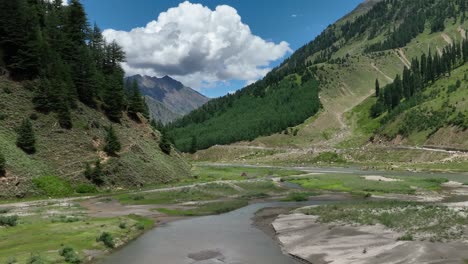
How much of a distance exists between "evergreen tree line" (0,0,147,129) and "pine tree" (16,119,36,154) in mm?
10890

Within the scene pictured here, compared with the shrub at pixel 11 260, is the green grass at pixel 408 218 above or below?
below

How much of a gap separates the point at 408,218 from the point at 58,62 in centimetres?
8811

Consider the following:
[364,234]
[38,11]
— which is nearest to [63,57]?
[38,11]

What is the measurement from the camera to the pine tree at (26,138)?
7788 centimetres

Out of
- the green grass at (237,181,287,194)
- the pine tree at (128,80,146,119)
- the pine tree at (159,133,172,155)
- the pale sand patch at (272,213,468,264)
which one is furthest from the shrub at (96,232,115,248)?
the pine tree at (128,80,146,119)

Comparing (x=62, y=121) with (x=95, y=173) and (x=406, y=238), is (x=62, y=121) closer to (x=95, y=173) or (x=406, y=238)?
(x=95, y=173)

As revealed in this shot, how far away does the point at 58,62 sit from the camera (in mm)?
100312

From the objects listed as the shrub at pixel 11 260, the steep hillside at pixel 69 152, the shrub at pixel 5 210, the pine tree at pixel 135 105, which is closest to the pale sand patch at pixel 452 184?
the steep hillside at pixel 69 152

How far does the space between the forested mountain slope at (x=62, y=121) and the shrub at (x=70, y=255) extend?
141 feet

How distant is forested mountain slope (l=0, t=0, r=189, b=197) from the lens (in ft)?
255

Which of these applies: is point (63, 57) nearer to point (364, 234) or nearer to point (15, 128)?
point (15, 128)

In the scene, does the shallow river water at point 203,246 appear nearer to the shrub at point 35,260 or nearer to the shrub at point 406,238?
the shrub at point 35,260

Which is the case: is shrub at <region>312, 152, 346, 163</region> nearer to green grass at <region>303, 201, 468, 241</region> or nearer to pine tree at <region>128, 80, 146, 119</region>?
pine tree at <region>128, 80, 146, 119</region>

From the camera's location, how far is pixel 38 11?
4729 inches
